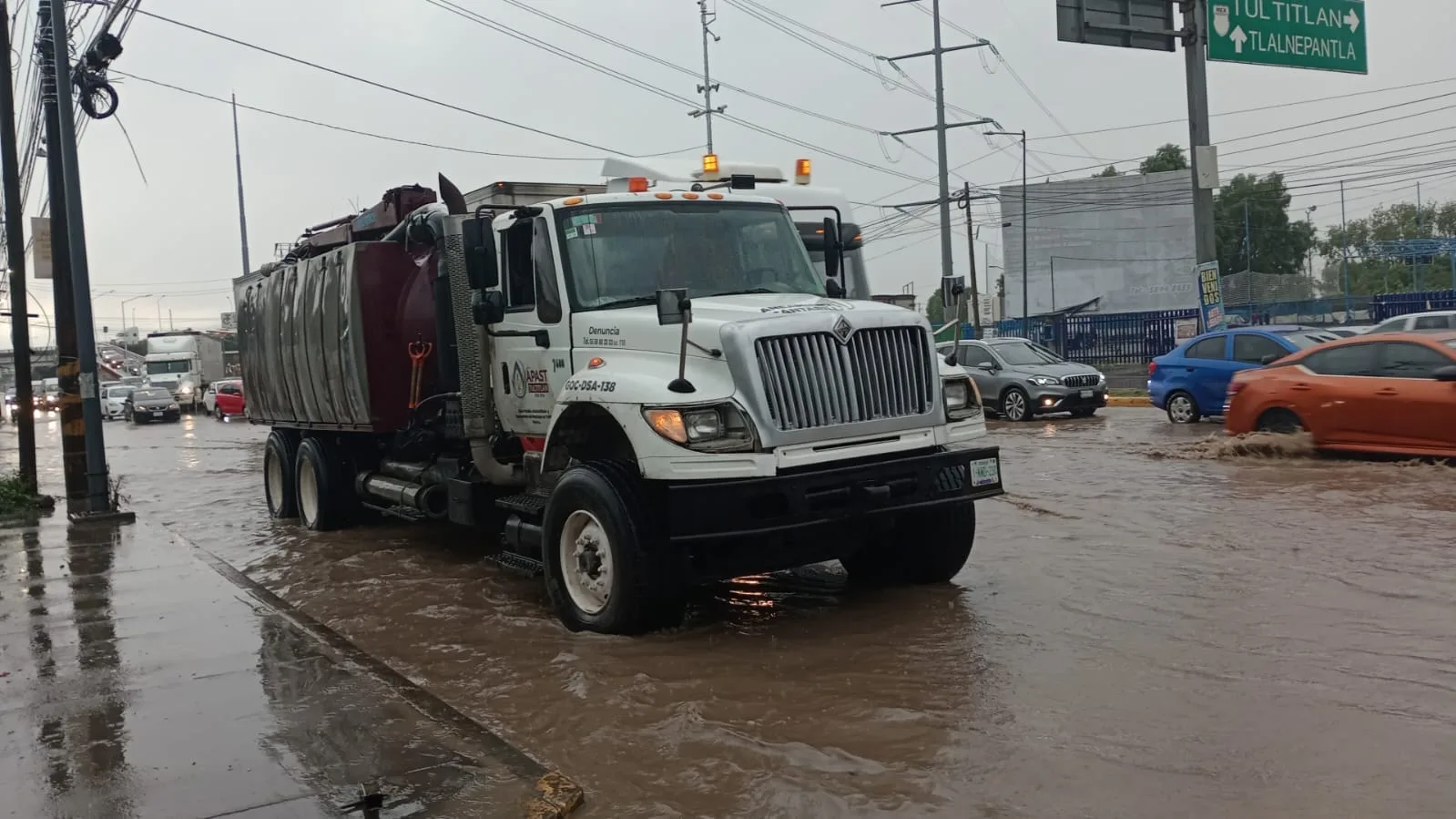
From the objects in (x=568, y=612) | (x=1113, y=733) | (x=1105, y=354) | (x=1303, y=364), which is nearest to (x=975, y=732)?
(x=1113, y=733)

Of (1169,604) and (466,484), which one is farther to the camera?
(466,484)

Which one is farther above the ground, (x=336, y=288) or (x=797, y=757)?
(x=336, y=288)

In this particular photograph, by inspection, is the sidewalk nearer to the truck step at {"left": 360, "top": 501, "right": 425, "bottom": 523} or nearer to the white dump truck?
the truck step at {"left": 360, "top": 501, "right": 425, "bottom": 523}

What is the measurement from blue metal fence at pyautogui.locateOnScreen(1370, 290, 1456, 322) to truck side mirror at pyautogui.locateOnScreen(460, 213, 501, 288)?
28.2m

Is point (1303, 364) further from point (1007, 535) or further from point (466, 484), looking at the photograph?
point (466, 484)

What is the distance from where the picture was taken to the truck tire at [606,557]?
667 cm

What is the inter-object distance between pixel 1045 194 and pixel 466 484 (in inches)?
2671

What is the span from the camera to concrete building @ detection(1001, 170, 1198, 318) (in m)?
69.8

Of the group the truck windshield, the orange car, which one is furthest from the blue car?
the truck windshield

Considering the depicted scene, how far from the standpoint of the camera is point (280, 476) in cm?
1338

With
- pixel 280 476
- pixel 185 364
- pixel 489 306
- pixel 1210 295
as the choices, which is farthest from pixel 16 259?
pixel 185 364

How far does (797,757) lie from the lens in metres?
5.00

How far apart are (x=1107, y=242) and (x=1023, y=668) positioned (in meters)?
70.1

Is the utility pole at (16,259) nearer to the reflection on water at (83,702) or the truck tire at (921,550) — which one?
the reflection on water at (83,702)
